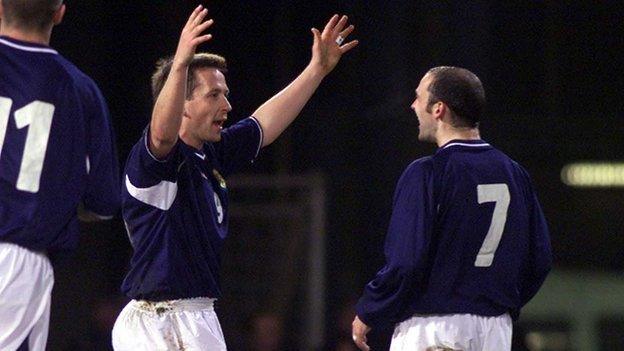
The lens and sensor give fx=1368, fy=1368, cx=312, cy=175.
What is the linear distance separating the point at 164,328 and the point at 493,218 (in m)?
1.21

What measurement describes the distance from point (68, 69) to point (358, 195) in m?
5.72

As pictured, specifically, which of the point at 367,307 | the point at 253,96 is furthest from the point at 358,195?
the point at 367,307

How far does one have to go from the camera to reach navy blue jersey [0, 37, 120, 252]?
13.0 ft

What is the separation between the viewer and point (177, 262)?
4723mm

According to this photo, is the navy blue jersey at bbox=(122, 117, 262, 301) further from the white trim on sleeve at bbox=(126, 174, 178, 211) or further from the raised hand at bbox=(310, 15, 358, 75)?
the raised hand at bbox=(310, 15, 358, 75)

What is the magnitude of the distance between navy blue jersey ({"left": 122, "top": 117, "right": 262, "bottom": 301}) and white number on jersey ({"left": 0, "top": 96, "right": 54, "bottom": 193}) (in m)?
0.59

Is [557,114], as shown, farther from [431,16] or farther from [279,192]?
[279,192]

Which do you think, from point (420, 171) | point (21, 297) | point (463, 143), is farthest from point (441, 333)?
point (21, 297)

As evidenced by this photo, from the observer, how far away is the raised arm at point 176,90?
14.2ft

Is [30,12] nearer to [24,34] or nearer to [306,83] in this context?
[24,34]

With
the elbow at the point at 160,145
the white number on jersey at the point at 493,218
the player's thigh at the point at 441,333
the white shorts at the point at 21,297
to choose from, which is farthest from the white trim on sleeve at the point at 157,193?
the white number on jersey at the point at 493,218

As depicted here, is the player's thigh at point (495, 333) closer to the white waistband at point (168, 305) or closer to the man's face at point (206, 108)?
the white waistband at point (168, 305)

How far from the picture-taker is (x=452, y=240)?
15.6 feet

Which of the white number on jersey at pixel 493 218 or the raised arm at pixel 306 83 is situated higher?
the raised arm at pixel 306 83
